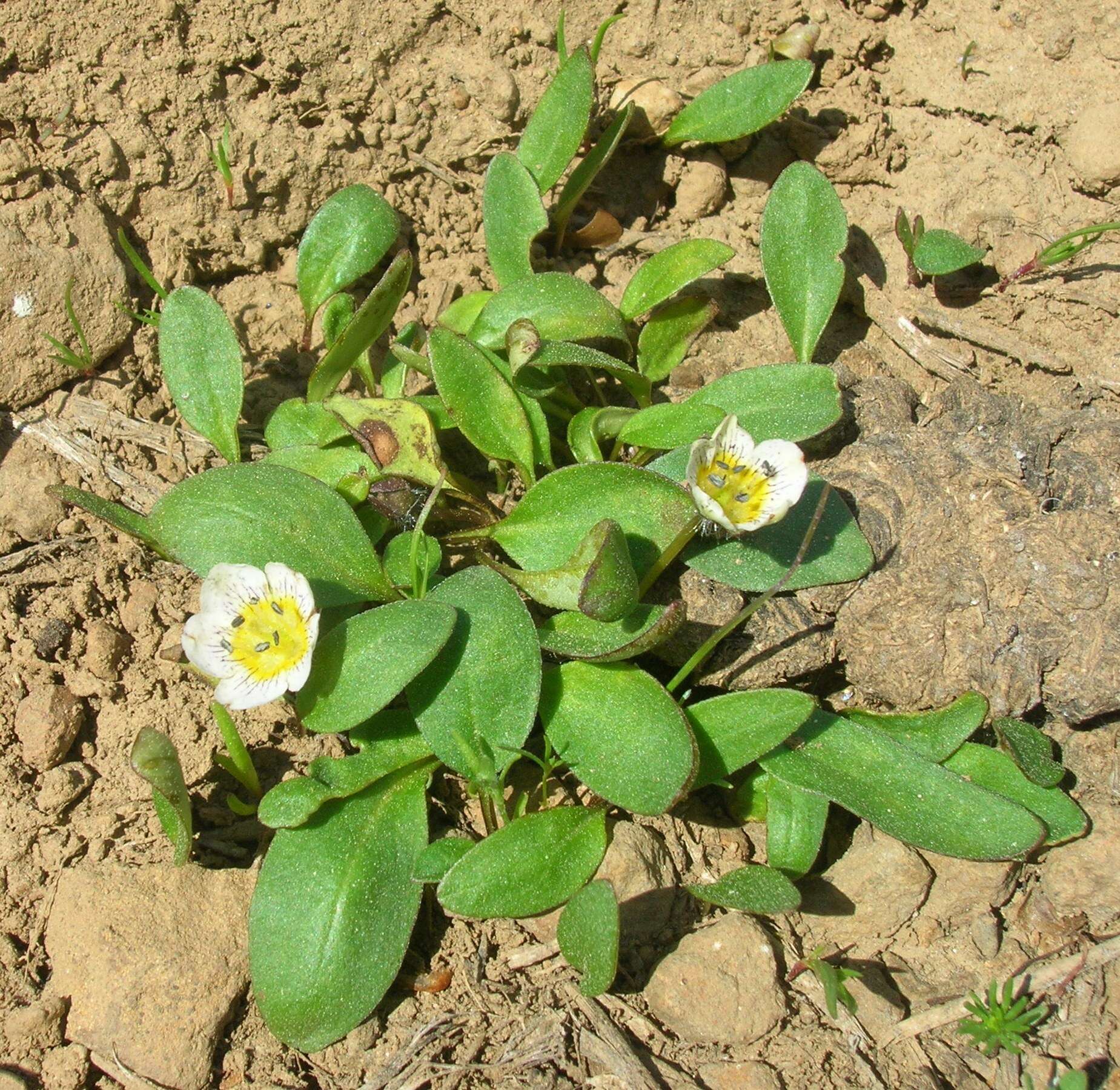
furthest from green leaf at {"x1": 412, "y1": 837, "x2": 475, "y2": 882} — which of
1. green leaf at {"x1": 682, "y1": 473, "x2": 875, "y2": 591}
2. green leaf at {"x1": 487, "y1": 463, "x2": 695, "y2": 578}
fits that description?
green leaf at {"x1": 682, "y1": 473, "x2": 875, "y2": 591}

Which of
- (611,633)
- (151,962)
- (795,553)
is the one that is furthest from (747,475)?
(151,962)

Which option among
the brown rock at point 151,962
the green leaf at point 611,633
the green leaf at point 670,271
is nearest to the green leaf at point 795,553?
the green leaf at point 611,633

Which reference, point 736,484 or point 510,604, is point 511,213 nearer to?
point 736,484

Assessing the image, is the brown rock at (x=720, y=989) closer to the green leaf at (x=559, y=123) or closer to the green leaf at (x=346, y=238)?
the green leaf at (x=346, y=238)

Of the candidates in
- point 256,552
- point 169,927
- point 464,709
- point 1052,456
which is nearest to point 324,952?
point 169,927

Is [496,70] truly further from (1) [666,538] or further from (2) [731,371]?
(1) [666,538]

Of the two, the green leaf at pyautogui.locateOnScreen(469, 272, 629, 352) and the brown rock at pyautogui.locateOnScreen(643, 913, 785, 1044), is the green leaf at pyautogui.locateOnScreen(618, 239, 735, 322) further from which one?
the brown rock at pyautogui.locateOnScreen(643, 913, 785, 1044)
